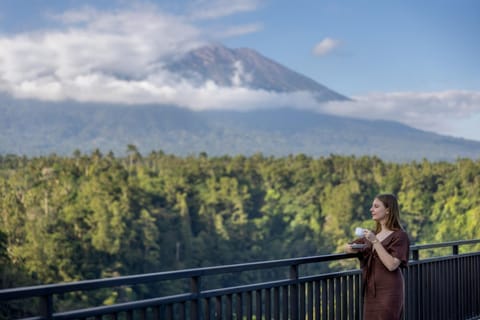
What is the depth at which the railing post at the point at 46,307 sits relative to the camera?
2.87 m

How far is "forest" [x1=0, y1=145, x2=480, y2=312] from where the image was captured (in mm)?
55500

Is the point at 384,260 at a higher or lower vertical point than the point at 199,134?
lower

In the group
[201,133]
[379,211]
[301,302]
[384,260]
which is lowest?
[301,302]

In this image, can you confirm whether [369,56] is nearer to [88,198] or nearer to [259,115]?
[259,115]

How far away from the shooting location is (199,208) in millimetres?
69500

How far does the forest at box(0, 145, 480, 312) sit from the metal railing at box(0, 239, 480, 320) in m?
42.0

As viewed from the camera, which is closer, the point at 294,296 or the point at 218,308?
the point at 218,308

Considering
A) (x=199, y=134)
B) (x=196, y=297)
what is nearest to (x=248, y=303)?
(x=196, y=297)

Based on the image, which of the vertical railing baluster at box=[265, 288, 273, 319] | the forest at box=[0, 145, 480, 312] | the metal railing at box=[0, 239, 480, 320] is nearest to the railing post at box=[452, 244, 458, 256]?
the metal railing at box=[0, 239, 480, 320]

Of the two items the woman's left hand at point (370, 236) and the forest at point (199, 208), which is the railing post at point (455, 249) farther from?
the forest at point (199, 208)

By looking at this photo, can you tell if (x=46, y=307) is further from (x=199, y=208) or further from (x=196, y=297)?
(x=199, y=208)

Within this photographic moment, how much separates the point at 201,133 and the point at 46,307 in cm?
16338

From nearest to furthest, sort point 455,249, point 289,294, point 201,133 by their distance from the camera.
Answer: point 289,294
point 455,249
point 201,133

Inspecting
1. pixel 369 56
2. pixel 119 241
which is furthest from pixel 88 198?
pixel 369 56
